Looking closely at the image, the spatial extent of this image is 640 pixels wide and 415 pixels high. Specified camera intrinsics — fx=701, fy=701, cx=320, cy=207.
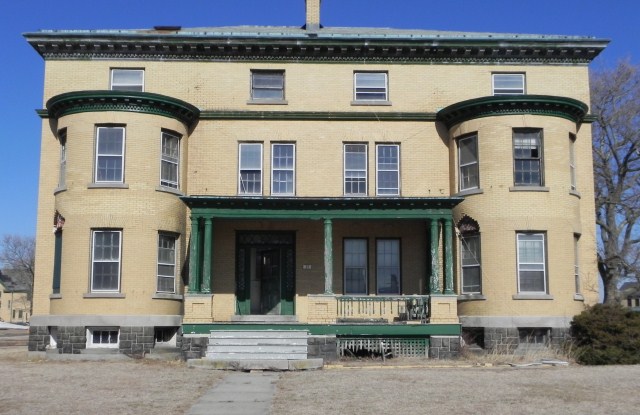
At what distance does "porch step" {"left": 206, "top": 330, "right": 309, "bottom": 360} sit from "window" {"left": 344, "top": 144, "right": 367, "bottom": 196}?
5.89m

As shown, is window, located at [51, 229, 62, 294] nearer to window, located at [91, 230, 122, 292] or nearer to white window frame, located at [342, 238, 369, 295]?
→ window, located at [91, 230, 122, 292]

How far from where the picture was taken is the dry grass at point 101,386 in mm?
12195

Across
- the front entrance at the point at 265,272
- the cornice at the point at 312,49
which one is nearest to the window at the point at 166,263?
the front entrance at the point at 265,272

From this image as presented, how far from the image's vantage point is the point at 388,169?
24844mm

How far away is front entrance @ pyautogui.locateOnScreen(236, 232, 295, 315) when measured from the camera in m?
24.5

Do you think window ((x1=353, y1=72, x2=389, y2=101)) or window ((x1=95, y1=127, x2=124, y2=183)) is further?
window ((x1=353, y1=72, x2=389, y2=101))

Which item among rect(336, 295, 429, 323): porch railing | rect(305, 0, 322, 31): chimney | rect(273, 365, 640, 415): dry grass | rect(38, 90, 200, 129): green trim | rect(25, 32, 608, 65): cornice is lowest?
rect(273, 365, 640, 415): dry grass

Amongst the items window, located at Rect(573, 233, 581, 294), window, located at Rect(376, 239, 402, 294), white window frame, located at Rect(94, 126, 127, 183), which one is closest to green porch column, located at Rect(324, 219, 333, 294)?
window, located at Rect(376, 239, 402, 294)

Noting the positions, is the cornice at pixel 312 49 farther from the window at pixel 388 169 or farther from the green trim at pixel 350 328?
the green trim at pixel 350 328

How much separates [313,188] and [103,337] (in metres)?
8.49

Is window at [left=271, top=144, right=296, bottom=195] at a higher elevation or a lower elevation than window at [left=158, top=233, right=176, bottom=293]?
higher

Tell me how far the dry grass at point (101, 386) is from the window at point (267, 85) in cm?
994

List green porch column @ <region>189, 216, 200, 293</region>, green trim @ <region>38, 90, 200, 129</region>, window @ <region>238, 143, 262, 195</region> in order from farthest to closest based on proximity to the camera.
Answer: window @ <region>238, 143, 262, 195</region> < green trim @ <region>38, 90, 200, 129</region> < green porch column @ <region>189, 216, 200, 293</region>

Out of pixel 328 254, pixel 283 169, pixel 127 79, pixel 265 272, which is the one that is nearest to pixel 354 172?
pixel 283 169
